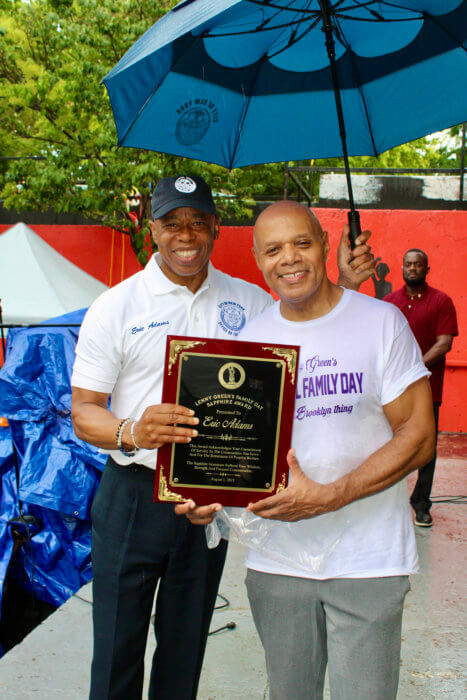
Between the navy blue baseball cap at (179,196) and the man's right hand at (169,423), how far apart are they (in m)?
0.91

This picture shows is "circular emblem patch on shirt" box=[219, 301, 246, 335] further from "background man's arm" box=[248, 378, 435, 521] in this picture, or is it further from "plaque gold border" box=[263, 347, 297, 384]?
"background man's arm" box=[248, 378, 435, 521]

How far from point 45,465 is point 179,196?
3437mm

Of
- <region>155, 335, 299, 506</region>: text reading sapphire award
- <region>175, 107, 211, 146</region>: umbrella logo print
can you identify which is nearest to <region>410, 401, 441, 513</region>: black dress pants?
<region>175, 107, 211, 146</region>: umbrella logo print

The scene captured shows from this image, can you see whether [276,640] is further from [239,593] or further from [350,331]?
[239,593]

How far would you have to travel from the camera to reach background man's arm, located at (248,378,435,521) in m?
1.88

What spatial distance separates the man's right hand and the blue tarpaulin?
348 cm

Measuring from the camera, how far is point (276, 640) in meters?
2.03

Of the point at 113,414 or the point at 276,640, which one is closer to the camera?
the point at 276,640

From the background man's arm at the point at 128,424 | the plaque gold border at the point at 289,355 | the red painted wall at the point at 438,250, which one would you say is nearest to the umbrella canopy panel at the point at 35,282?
the red painted wall at the point at 438,250

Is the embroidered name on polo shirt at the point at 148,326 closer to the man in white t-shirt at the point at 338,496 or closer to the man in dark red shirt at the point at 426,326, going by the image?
the man in white t-shirt at the point at 338,496

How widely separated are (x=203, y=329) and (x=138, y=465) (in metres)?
0.57

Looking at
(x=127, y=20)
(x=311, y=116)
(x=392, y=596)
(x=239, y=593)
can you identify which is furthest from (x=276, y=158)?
(x=127, y=20)

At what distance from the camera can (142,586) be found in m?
2.47

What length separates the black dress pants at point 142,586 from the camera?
2.43 meters
